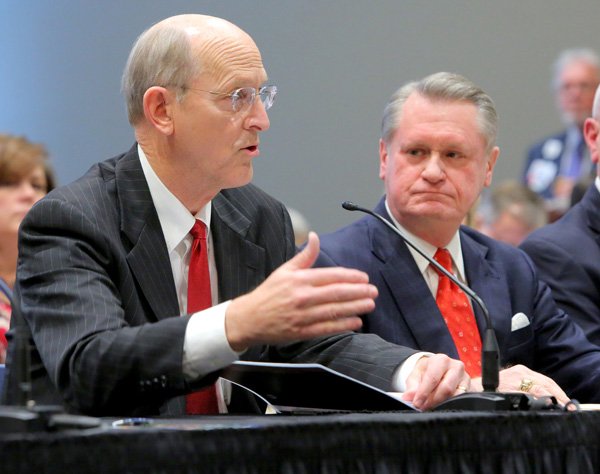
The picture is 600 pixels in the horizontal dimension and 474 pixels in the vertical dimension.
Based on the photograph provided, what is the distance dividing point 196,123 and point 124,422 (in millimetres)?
1123

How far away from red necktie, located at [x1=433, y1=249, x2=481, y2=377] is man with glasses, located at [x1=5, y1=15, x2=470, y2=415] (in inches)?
24.0

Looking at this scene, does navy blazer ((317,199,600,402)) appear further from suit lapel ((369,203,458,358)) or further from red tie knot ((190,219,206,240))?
red tie knot ((190,219,206,240))

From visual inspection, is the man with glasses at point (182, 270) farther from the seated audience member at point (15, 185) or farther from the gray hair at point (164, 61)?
the seated audience member at point (15, 185)

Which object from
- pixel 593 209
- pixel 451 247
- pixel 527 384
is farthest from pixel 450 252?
pixel 527 384

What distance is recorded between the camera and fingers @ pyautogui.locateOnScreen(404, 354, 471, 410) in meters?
2.33

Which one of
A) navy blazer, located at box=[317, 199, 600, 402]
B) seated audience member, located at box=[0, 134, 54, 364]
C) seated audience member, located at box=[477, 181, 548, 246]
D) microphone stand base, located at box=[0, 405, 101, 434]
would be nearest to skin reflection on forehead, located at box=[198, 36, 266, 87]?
navy blazer, located at box=[317, 199, 600, 402]

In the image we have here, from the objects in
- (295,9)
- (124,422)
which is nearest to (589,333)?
(124,422)

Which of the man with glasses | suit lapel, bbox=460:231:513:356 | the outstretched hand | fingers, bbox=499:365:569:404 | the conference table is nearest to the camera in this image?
the conference table

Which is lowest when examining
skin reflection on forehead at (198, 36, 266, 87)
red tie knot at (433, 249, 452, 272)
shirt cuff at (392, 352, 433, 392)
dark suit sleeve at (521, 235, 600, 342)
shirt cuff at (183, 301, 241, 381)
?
shirt cuff at (392, 352, 433, 392)

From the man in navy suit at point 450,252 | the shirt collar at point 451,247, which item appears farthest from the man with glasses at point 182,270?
the shirt collar at point 451,247

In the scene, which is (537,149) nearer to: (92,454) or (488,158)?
(488,158)

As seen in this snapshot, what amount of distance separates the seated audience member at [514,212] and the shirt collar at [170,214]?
153 inches

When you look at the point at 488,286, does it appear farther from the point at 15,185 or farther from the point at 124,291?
the point at 15,185

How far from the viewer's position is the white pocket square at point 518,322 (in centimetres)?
331
